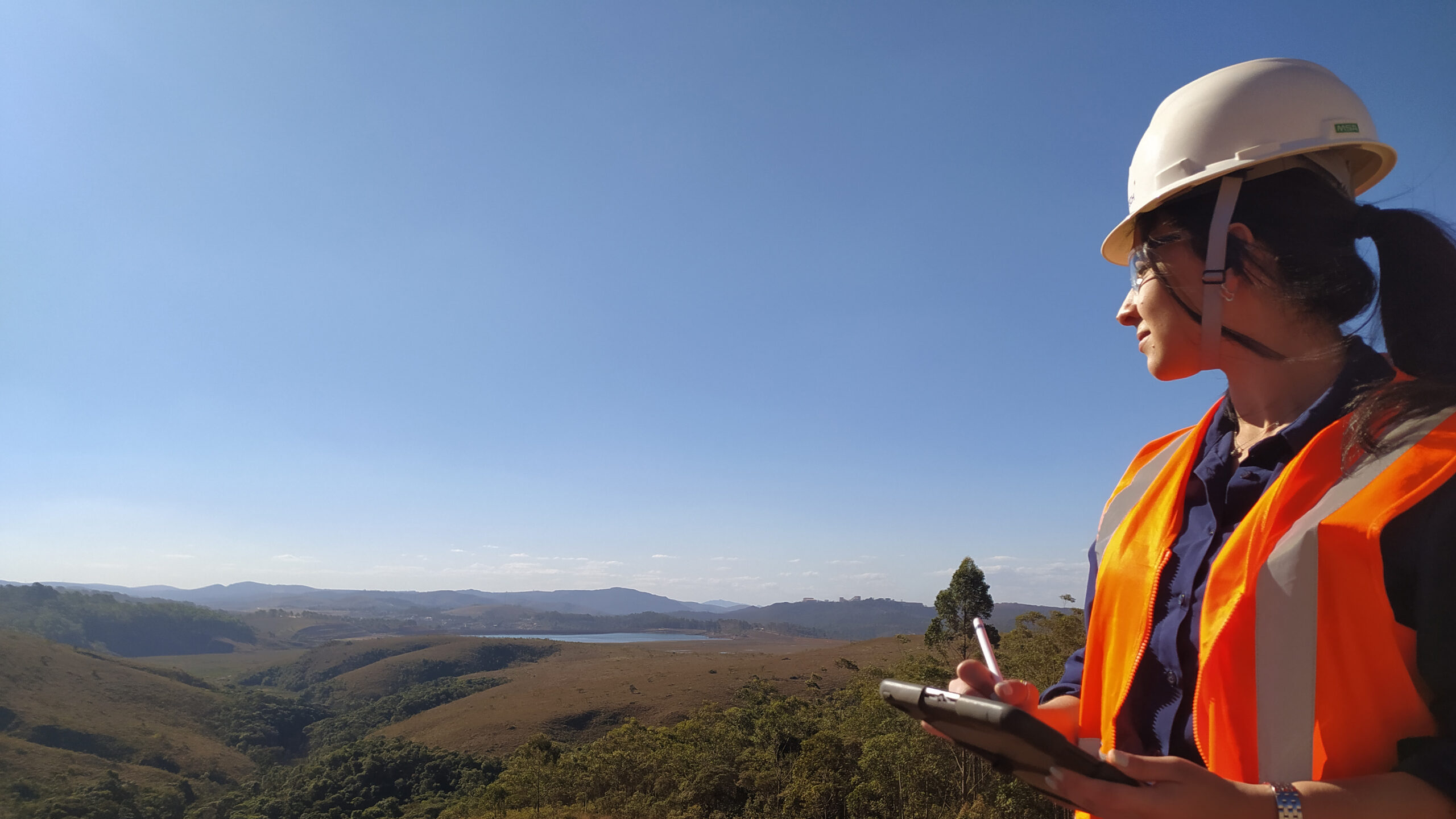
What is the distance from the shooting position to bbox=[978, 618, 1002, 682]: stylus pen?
209 centimetres

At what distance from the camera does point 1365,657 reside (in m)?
1.38

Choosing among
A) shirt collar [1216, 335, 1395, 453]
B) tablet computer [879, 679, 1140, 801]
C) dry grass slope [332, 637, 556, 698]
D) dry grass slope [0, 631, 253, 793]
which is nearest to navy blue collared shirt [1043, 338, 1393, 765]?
shirt collar [1216, 335, 1395, 453]

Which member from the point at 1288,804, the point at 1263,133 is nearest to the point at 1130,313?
the point at 1263,133

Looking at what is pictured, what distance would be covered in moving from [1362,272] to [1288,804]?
1351mm

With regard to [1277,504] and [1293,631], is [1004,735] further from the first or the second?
[1277,504]

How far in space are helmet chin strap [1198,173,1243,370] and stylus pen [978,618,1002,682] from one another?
102 centimetres

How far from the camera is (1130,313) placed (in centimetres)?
225

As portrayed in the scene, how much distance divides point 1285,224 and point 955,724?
5.20 ft

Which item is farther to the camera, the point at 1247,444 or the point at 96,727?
the point at 96,727

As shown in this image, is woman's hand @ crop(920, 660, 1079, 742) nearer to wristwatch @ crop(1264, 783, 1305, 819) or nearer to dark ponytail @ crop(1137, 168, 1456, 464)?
wristwatch @ crop(1264, 783, 1305, 819)

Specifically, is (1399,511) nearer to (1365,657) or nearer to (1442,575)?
(1442,575)

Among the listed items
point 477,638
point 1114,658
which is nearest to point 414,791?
point 1114,658

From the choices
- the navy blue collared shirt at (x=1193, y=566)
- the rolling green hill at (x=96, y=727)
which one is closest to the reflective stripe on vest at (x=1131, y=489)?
the navy blue collared shirt at (x=1193, y=566)

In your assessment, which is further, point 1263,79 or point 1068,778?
point 1263,79
